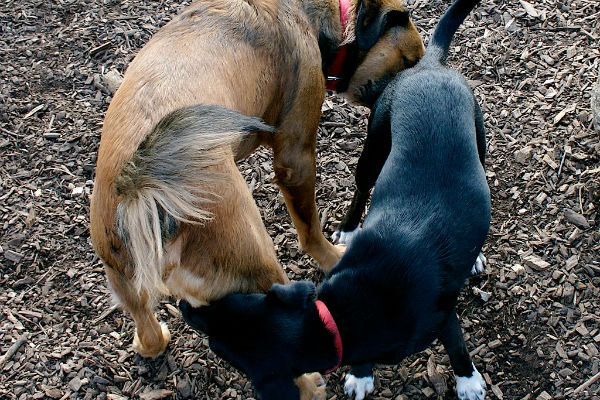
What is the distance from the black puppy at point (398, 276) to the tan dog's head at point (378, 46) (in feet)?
0.48

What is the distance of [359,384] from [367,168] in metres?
1.28

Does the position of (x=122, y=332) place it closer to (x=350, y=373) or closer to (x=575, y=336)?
(x=350, y=373)

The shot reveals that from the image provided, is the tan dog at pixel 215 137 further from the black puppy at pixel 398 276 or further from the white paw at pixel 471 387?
the white paw at pixel 471 387

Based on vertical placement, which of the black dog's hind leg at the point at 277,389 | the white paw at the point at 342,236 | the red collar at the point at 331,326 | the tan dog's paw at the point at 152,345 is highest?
the red collar at the point at 331,326

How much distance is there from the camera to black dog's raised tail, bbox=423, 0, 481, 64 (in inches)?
143

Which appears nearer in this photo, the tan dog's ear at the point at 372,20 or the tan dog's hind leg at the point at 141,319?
the tan dog's hind leg at the point at 141,319

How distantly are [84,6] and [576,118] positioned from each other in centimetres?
423

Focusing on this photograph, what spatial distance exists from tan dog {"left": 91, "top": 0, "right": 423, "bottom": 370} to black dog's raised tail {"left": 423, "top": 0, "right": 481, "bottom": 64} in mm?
103

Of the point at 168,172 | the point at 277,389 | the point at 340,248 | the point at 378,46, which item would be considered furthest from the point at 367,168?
the point at 168,172

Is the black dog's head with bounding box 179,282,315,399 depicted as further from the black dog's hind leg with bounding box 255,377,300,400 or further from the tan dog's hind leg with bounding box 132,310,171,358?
the tan dog's hind leg with bounding box 132,310,171,358

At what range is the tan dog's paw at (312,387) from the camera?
3.05 metres

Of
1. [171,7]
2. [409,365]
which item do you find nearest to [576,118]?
[409,365]

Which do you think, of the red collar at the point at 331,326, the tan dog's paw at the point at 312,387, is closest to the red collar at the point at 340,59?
the red collar at the point at 331,326

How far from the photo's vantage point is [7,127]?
4.67 m
